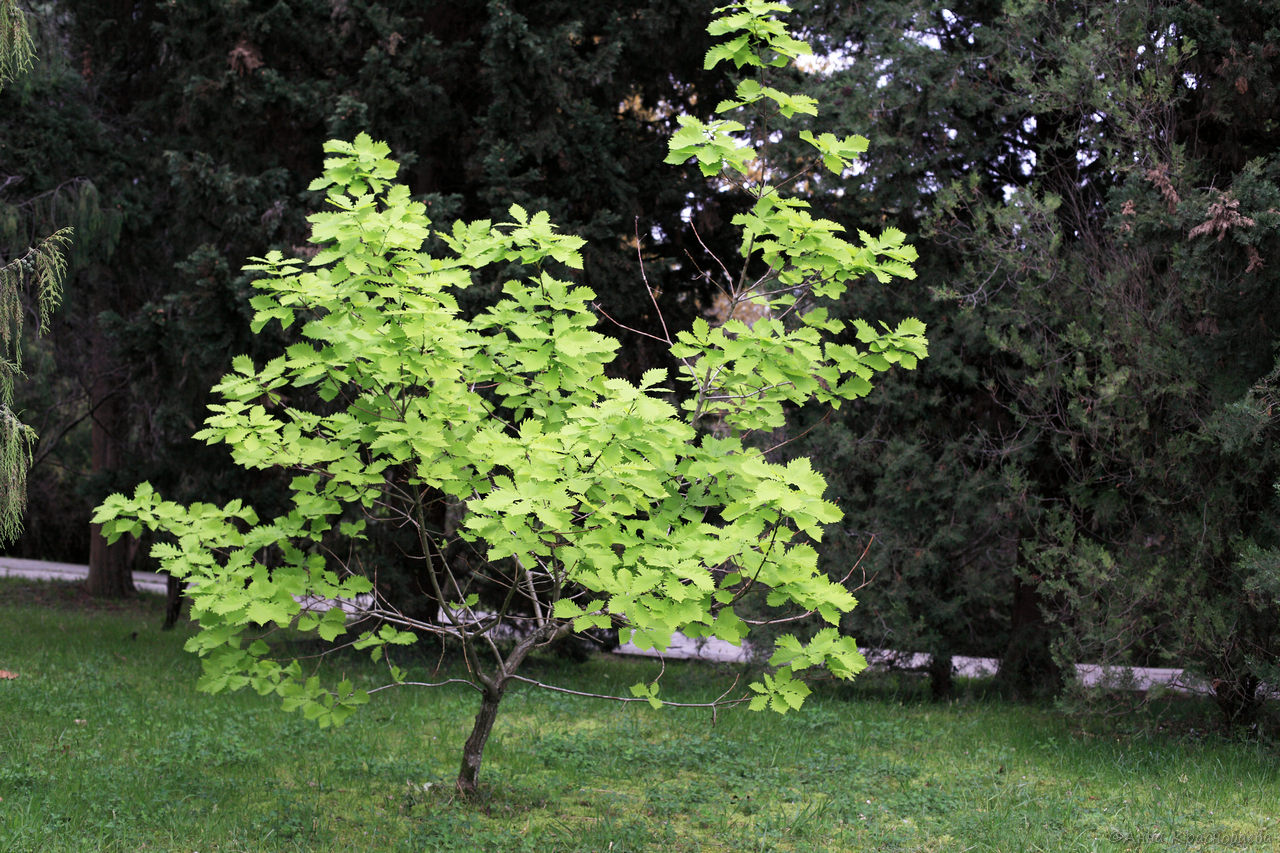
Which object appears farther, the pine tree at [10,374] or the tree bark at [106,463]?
the tree bark at [106,463]

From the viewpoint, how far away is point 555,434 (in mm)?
4004

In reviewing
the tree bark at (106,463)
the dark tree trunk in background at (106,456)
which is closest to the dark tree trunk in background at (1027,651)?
the dark tree trunk in background at (106,456)

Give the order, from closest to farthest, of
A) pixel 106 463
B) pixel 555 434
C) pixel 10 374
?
pixel 555 434 < pixel 10 374 < pixel 106 463

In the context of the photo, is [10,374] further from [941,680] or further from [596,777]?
[941,680]

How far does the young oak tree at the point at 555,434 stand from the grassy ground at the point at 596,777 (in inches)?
37.6

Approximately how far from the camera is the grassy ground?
5.18 metres

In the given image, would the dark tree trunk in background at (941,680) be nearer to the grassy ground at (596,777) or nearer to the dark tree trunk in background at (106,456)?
the grassy ground at (596,777)

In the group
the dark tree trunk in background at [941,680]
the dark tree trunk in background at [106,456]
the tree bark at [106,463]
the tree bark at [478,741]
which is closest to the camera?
the tree bark at [478,741]

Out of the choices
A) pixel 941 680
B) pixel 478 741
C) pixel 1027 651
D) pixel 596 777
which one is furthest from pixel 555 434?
pixel 1027 651

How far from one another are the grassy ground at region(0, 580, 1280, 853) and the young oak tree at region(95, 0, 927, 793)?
Result: 955mm

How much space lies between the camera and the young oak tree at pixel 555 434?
3855mm

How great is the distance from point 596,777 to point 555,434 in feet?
11.0

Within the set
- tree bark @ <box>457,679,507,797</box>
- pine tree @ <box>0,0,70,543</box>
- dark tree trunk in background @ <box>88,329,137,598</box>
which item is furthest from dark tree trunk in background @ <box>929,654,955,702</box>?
dark tree trunk in background @ <box>88,329,137,598</box>

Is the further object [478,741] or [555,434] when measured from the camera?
[478,741]
